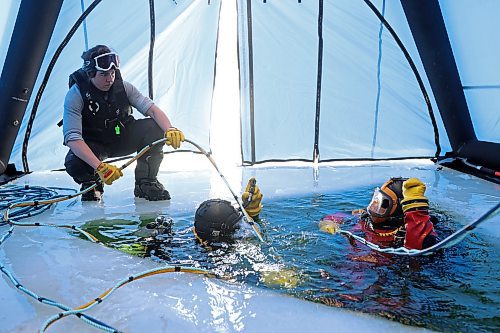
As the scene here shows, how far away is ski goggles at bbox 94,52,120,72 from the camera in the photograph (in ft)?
12.1

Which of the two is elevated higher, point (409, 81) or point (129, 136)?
point (409, 81)

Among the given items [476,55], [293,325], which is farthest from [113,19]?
[293,325]

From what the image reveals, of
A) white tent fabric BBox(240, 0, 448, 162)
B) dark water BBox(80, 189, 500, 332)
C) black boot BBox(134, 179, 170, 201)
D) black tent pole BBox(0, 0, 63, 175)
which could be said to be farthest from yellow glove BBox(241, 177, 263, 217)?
black tent pole BBox(0, 0, 63, 175)

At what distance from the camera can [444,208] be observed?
3865 mm

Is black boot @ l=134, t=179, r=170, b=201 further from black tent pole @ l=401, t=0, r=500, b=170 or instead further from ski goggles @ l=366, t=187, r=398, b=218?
black tent pole @ l=401, t=0, r=500, b=170

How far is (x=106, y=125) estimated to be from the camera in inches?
165

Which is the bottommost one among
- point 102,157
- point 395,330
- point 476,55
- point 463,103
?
point 395,330

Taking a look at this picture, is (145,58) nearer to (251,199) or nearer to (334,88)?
(334,88)

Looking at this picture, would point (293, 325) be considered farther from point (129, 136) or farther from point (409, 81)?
point (409, 81)

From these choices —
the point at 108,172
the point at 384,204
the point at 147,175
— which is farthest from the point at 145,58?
the point at 384,204

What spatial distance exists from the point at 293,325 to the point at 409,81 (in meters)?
4.24

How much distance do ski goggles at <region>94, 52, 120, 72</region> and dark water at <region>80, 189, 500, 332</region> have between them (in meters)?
1.08

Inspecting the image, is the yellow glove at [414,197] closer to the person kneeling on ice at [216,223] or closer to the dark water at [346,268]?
the dark water at [346,268]

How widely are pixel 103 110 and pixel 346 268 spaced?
7.74 feet
